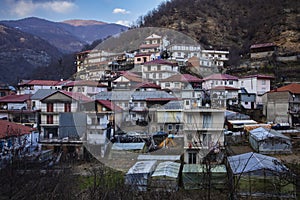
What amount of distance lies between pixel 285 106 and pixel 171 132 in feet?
17.7

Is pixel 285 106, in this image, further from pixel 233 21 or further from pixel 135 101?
pixel 233 21

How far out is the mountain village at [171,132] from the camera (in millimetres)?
6895

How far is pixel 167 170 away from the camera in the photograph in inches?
285

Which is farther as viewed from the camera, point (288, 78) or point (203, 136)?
point (288, 78)

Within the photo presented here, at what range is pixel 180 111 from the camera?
12117mm

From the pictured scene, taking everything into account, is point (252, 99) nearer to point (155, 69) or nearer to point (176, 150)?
point (155, 69)

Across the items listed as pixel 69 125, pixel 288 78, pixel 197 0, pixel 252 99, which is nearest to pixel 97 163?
pixel 69 125

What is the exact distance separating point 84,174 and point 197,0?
122 ft

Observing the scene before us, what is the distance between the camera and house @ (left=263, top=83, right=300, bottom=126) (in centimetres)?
1295

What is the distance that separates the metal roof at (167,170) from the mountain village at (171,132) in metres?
0.03

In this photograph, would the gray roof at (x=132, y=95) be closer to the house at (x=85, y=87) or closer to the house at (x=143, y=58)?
the house at (x=85, y=87)

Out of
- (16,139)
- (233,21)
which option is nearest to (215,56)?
(233,21)

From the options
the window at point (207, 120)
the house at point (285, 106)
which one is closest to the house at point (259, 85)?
the house at point (285, 106)

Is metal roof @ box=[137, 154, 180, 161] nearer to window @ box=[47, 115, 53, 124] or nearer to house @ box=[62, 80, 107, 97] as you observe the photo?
window @ box=[47, 115, 53, 124]
